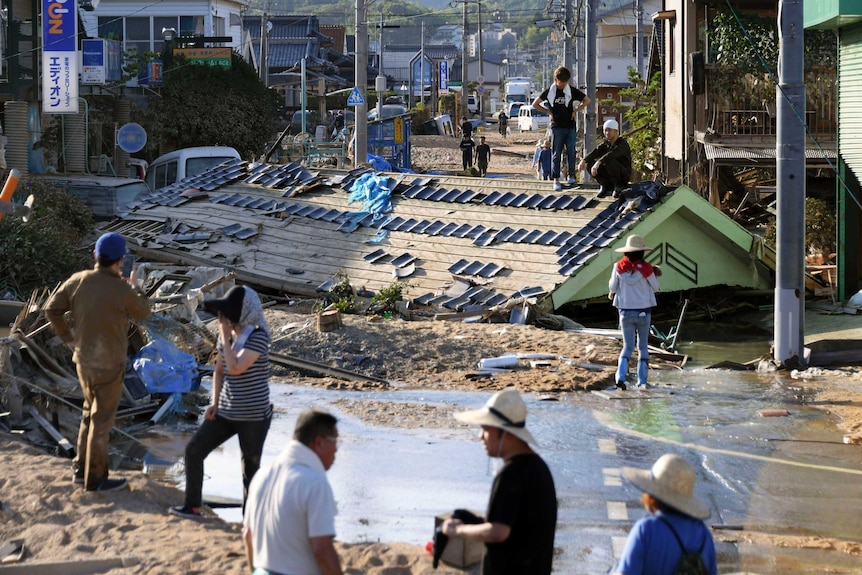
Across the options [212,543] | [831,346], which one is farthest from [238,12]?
[212,543]

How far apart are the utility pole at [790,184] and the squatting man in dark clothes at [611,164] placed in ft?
8.97

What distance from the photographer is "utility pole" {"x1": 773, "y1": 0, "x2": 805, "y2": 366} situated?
41.8ft

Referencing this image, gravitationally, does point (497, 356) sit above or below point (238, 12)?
below

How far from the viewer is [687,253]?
16.8 m

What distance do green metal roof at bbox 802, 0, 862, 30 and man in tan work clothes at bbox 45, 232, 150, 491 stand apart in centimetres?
1052

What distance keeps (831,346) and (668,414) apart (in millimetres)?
3234

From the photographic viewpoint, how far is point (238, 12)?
51.5 metres

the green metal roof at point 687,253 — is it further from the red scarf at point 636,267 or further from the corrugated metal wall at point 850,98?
the red scarf at point 636,267

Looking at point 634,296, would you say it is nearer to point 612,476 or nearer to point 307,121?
point 612,476

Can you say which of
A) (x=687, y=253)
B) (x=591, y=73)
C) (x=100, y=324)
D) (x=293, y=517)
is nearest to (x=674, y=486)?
(x=293, y=517)

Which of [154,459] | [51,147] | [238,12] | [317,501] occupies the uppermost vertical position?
[238,12]

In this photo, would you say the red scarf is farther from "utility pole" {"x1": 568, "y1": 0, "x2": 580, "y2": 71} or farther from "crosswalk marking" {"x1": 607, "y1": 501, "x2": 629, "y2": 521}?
"utility pole" {"x1": 568, "y1": 0, "x2": 580, "y2": 71}

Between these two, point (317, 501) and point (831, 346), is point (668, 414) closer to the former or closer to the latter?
point (831, 346)

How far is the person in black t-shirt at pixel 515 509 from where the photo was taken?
4.68 metres
